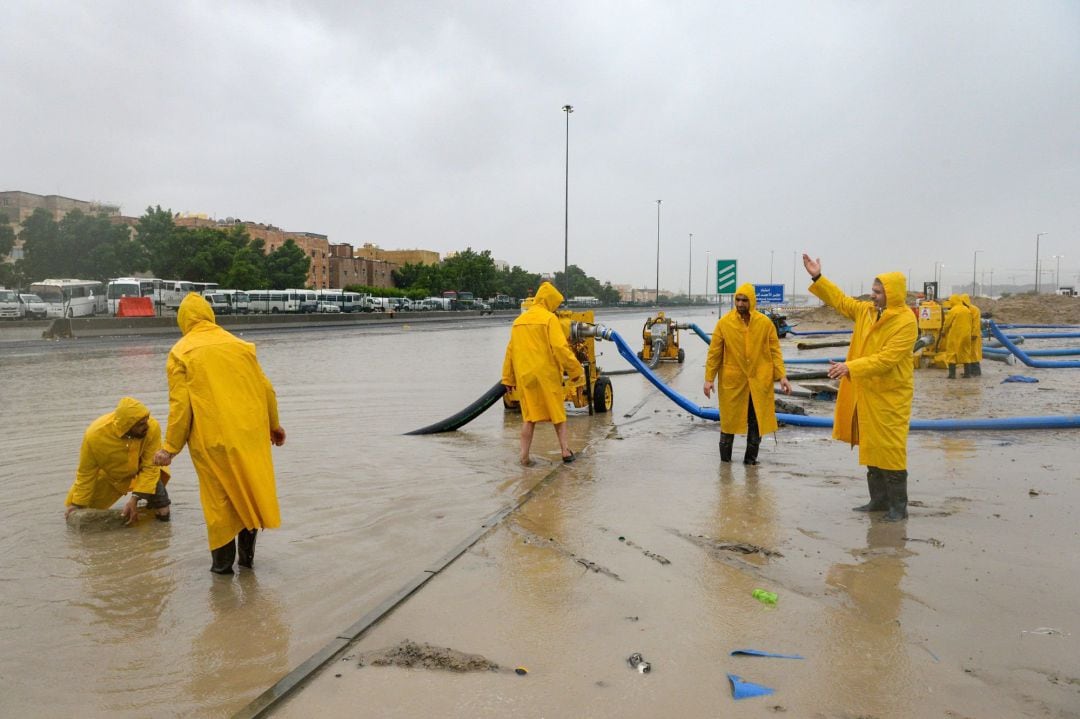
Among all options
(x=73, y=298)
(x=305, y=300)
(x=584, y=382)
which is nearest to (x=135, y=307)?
(x=73, y=298)

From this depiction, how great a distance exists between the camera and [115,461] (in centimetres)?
556

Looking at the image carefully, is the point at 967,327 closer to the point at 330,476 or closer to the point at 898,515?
the point at 898,515

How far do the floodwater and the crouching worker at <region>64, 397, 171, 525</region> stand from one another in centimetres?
25

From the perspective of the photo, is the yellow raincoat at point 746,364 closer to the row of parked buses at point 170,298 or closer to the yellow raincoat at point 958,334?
the yellow raincoat at point 958,334

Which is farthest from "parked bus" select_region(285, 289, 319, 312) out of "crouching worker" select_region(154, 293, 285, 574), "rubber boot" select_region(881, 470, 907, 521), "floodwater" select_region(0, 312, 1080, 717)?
"rubber boot" select_region(881, 470, 907, 521)

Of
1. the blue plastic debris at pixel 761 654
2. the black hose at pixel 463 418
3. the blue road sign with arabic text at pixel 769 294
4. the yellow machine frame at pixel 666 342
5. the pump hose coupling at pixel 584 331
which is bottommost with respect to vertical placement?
the blue plastic debris at pixel 761 654

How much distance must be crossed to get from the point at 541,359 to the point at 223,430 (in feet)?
11.4

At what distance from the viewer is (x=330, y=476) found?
725 centimetres

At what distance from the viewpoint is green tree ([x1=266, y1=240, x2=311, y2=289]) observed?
222 ft

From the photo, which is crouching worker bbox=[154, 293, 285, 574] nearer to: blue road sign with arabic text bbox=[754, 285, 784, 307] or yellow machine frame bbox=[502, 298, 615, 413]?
yellow machine frame bbox=[502, 298, 615, 413]

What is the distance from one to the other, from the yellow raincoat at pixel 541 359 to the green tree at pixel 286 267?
6351cm

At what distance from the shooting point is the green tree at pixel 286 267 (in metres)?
67.8

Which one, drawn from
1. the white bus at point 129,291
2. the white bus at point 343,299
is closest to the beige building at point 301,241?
the white bus at point 343,299

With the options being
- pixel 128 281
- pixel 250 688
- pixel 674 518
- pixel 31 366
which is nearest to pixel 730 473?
pixel 674 518
